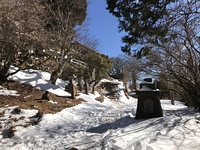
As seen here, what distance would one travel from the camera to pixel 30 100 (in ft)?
24.1

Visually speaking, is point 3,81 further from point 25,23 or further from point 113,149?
point 113,149

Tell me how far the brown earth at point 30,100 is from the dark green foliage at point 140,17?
406cm

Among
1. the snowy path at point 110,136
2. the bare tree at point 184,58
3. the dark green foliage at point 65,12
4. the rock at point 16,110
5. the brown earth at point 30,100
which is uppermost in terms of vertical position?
the dark green foliage at point 65,12

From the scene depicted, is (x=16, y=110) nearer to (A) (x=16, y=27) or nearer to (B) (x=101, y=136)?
(A) (x=16, y=27)

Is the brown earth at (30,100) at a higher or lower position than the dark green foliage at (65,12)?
lower

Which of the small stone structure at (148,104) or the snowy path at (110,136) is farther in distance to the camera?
the small stone structure at (148,104)

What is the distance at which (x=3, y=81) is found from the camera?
8.43 m

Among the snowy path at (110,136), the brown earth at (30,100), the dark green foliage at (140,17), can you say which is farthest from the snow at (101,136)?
the dark green foliage at (140,17)

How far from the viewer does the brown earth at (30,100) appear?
6633mm

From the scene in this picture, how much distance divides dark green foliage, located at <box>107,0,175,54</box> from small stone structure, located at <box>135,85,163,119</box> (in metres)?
1.90

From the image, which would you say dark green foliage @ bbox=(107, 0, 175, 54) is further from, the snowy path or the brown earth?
the brown earth

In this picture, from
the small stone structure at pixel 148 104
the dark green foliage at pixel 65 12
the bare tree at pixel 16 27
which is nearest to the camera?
the bare tree at pixel 16 27

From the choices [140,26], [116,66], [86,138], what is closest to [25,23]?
[140,26]

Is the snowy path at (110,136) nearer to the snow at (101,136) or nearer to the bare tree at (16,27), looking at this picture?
the snow at (101,136)
